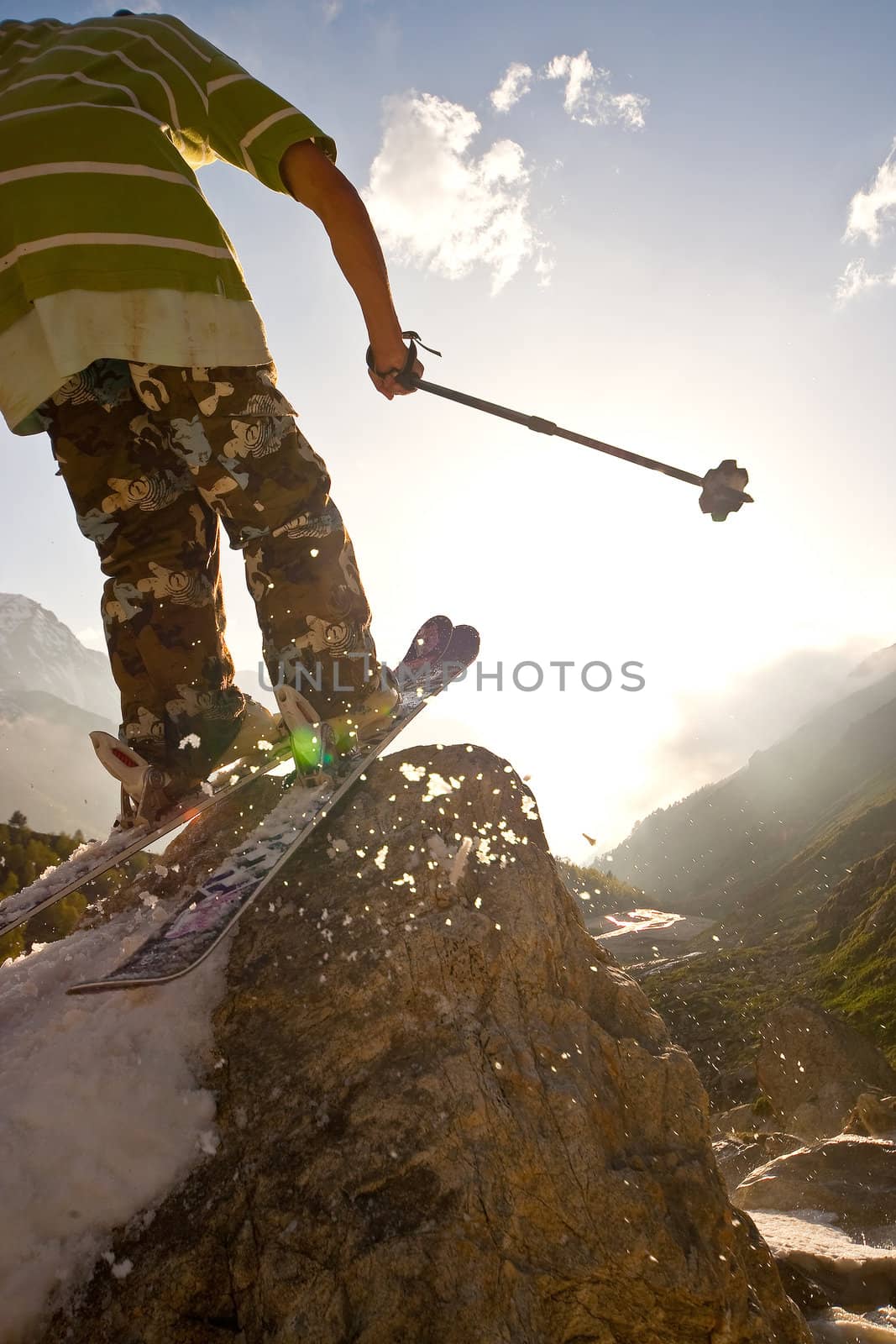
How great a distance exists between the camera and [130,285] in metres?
2.61

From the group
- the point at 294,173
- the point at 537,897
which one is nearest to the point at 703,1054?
the point at 537,897

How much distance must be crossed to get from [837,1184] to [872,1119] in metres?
5.65

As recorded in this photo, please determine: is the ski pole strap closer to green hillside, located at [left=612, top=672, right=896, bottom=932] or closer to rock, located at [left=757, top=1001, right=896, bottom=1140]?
rock, located at [left=757, top=1001, right=896, bottom=1140]

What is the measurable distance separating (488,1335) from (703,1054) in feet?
124

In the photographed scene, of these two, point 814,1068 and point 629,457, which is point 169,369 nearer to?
point 629,457

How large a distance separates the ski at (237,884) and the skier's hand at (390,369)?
1.89 m

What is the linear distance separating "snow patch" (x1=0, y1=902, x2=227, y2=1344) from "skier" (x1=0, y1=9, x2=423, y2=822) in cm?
104

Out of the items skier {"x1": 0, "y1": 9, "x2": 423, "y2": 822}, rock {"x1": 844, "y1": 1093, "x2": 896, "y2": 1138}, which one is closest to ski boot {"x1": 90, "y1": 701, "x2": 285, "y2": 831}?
skier {"x1": 0, "y1": 9, "x2": 423, "y2": 822}

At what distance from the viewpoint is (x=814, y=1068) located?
68.2ft

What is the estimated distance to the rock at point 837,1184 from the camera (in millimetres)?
6137

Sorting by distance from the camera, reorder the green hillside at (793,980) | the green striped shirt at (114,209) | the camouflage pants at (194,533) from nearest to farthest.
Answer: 1. the green striped shirt at (114,209)
2. the camouflage pants at (194,533)
3. the green hillside at (793,980)

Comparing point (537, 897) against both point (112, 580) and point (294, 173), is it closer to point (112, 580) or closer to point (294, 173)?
point (112, 580)

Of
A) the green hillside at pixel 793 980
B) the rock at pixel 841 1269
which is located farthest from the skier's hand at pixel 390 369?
the green hillside at pixel 793 980

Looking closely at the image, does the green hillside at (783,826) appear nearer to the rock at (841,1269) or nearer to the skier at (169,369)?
the rock at (841,1269)
